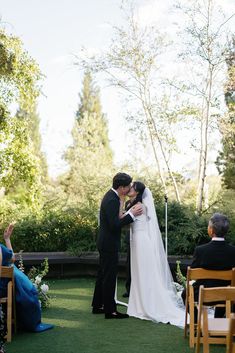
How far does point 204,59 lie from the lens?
14.4 meters

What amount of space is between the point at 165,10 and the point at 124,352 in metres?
10.7

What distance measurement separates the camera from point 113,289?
6.89m

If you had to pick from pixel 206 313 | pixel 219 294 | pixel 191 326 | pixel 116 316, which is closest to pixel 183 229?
pixel 116 316

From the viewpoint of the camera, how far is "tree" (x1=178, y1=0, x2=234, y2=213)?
45.9 ft

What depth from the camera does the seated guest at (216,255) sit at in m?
5.53

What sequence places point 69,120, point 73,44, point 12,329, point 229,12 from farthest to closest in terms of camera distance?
1. point 69,120
2. point 73,44
3. point 229,12
4. point 12,329

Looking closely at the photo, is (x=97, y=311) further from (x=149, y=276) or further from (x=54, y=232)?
(x=54, y=232)

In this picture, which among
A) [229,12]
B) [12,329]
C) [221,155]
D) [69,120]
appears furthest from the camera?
[69,120]

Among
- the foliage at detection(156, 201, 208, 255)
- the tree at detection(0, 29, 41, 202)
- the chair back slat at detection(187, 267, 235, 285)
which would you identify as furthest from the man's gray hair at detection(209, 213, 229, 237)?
the tree at detection(0, 29, 41, 202)

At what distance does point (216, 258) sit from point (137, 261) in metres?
1.97

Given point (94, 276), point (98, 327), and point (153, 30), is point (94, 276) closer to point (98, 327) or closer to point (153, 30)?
point (98, 327)

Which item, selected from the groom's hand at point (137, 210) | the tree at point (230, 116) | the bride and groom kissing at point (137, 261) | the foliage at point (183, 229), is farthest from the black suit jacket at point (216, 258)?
the tree at point (230, 116)

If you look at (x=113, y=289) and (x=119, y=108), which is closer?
(x=113, y=289)

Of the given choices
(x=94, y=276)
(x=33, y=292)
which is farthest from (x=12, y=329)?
(x=94, y=276)
